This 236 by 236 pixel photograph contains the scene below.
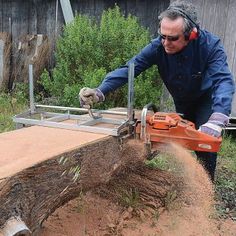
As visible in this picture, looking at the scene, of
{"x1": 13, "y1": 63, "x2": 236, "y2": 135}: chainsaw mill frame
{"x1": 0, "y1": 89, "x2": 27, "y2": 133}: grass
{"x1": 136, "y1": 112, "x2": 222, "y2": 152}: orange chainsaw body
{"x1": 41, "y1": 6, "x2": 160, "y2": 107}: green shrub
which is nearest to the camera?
{"x1": 136, "y1": 112, "x2": 222, "y2": 152}: orange chainsaw body

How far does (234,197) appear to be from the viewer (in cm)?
448

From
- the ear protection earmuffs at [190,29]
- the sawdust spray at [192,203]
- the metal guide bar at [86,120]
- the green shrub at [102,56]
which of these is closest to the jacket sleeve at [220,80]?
the ear protection earmuffs at [190,29]

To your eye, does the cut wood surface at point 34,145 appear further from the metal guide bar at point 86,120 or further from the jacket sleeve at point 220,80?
the jacket sleeve at point 220,80

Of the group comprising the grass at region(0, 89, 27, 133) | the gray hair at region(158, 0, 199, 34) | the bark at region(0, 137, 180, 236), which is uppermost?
the gray hair at region(158, 0, 199, 34)

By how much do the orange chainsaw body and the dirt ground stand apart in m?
0.53

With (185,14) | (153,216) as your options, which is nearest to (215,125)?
(185,14)

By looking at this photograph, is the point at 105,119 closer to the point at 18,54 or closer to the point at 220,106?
the point at 220,106

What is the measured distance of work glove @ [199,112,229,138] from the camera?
9.70 ft

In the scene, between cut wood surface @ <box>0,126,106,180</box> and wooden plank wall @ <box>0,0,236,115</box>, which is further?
wooden plank wall @ <box>0,0,236,115</box>

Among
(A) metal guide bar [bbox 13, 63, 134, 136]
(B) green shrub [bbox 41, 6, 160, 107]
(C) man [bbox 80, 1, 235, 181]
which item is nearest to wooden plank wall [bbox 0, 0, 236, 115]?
(B) green shrub [bbox 41, 6, 160, 107]

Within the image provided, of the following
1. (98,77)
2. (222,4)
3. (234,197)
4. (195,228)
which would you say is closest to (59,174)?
(195,228)

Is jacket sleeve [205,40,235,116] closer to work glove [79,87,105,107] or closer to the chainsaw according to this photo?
the chainsaw

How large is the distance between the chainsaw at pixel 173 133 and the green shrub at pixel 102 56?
3.41 m

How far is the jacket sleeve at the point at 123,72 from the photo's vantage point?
3641mm
